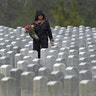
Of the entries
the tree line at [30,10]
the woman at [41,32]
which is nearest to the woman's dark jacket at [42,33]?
the woman at [41,32]

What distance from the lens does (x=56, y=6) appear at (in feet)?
73.7

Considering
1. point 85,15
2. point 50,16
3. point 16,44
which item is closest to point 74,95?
point 16,44

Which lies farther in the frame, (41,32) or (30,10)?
(30,10)

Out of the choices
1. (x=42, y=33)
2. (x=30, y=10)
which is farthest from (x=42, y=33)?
(x=30, y=10)

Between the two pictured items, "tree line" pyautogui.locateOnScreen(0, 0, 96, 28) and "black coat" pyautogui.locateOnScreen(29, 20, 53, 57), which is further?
"tree line" pyautogui.locateOnScreen(0, 0, 96, 28)

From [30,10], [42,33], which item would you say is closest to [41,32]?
[42,33]

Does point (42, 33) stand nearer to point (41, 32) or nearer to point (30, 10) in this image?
point (41, 32)

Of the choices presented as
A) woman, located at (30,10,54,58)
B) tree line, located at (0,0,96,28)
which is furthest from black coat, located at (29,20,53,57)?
tree line, located at (0,0,96,28)

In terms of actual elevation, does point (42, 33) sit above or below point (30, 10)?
above

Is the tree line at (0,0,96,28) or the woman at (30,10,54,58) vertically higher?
the woman at (30,10,54,58)

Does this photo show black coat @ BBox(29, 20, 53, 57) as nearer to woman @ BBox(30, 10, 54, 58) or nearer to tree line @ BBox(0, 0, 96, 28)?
woman @ BBox(30, 10, 54, 58)

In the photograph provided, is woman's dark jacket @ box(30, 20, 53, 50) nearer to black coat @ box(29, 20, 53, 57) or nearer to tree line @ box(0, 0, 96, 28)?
black coat @ box(29, 20, 53, 57)

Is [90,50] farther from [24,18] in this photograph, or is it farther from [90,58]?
[24,18]

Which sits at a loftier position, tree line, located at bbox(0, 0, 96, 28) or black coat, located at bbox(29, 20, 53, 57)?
black coat, located at bbox(29, 20, 53, 57)
